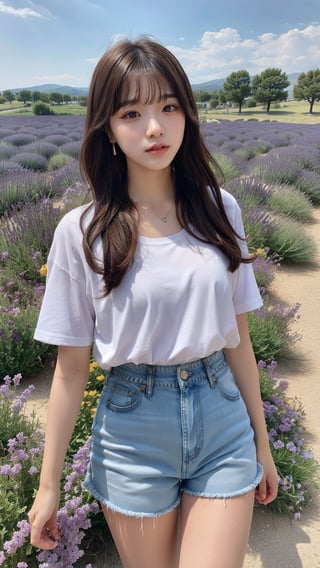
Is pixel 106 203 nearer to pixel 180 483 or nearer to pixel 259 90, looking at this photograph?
pixel 180 483

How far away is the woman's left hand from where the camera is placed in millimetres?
1609

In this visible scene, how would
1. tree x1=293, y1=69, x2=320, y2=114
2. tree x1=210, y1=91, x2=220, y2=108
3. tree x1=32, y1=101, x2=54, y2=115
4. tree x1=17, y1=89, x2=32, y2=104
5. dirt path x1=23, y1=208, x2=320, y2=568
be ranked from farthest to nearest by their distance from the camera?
1. tree x1=17, y1=89, x2=32, y2=104
2. tree x1=210, y1=91, x2=220, y2=108
3. tree x1=293, y1=69, x2=320, y2=114
4. tree x1=32, y1=101, x2=54, y2=115
5. dirt path x1=23, y1=208, x2=320, y2=568

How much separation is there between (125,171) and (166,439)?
0.89m

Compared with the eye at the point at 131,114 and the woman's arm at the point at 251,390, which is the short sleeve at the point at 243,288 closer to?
the woman's arm at the point at 251,390

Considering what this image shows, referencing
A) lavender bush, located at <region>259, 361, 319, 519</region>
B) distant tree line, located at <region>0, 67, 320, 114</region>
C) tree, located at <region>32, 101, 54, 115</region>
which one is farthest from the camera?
distant tree line, located at <region>0, 67, 320, 114</region>

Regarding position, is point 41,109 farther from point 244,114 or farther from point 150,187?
point 150,187

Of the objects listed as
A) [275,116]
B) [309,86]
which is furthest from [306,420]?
[309,86]

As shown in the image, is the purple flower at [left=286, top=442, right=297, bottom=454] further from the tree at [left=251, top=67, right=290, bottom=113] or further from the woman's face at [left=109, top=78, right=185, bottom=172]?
the tree at [left=251, top=67, right=290, bottom=113]

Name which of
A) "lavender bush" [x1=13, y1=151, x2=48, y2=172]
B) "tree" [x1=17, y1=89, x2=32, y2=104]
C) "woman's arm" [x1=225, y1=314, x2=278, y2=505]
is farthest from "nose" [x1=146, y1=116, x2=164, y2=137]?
"tree" [x1=17, y1=89, x2=32, y2=104]

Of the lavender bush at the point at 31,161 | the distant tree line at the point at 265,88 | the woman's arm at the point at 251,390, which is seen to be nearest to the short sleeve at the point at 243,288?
the woman's arm at the point at 251,390

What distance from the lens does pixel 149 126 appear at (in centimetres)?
136

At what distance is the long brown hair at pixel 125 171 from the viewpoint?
135 centimetres

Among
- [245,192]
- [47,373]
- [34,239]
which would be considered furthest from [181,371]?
[245,192]

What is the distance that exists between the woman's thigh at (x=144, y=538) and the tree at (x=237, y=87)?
6840cm
